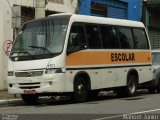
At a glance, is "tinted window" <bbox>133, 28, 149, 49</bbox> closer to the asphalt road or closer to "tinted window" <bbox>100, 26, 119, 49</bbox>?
"tinted window" <bbox>100, 26, 119, 49</bbox>

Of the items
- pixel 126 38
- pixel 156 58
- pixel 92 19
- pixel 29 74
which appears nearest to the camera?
pixel 29 74

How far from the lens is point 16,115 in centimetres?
1459

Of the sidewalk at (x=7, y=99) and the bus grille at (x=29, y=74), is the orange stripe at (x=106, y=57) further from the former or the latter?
the sidewalk at (x=7, y=99)

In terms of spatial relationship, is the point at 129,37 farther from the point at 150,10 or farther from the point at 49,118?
the point at 150,10

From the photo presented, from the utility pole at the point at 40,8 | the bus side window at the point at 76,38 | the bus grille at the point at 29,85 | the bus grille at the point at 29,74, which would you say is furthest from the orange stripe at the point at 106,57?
the utility pole at the point at 40,8

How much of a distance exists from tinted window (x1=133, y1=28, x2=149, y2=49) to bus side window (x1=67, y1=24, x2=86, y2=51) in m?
3.92

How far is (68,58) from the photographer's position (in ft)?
59.7

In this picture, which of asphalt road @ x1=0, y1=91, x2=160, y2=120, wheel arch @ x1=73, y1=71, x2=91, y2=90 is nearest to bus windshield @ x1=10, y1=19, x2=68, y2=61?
wheel arch @ x1=73, y1=71, x2=91, y2=90

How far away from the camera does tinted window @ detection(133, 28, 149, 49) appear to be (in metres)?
22.4

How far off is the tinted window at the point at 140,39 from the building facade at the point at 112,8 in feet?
25.0

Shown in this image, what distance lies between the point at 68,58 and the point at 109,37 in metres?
2.91

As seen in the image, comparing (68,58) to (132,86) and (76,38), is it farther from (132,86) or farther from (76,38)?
(132,86)

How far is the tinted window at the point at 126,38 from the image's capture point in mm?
21344

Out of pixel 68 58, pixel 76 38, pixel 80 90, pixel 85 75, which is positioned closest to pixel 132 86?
pixel 85 75
